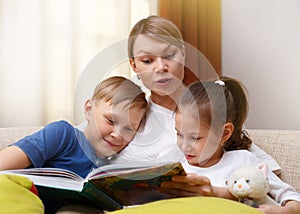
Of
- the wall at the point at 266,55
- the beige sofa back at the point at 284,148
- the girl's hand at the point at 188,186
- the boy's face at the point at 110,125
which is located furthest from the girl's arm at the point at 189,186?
the wall at the point at 266,55

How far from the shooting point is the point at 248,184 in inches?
42.5

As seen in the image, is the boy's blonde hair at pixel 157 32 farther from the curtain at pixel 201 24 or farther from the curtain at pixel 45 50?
the curtain at pixel 201 24

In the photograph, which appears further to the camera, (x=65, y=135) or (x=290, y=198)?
(x=65, y=135)

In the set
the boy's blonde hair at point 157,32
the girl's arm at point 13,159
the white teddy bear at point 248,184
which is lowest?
the white teddy bear at point 248,184

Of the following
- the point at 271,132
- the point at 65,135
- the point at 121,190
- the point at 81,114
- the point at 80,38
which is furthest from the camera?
the point at 80,38

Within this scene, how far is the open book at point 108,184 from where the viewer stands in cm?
97

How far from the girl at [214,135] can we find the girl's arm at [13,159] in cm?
41

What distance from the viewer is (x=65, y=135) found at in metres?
1.32

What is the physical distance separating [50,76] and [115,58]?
2.39 ft

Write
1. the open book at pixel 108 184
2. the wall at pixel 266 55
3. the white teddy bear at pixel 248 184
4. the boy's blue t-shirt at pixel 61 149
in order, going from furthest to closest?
1. the wall at pixel 266 55
2. the boy's blue t-shirt at pixel 61 149
3. the white teddy bear at pixel 248 184
4. the open book at pixel 108 184

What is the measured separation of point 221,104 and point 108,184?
1.53 feet

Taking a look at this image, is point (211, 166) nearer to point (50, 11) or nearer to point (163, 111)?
point (163, 111)

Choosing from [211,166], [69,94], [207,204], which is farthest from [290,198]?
[69,94]

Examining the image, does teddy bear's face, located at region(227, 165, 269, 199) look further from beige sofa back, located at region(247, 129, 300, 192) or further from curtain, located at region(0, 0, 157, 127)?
curtain, located at region(0, 0, 157, 127)
